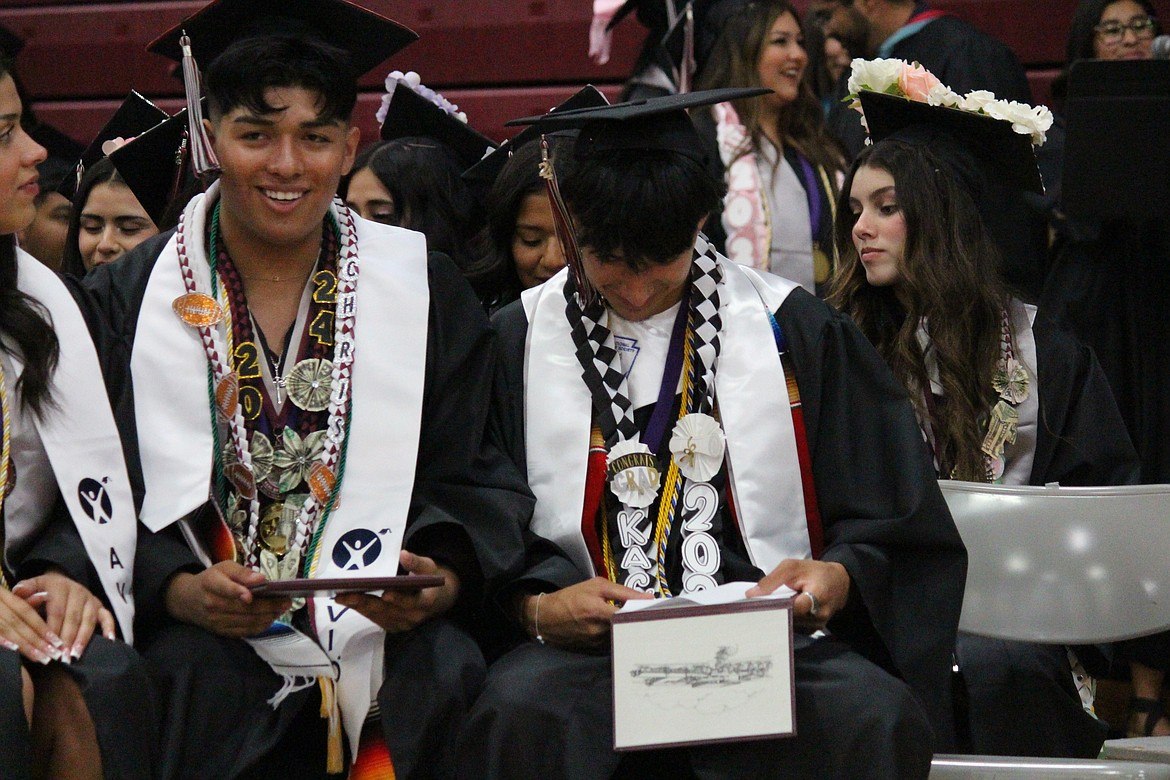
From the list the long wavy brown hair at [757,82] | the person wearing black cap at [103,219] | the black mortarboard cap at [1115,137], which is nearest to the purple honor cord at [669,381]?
the black mortarboard cap at [1115,137]

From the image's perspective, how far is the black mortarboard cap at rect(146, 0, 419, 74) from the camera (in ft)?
9.51

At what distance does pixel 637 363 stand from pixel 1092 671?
1289 mm

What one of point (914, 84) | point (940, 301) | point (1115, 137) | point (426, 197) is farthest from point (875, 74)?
point (426, 197)

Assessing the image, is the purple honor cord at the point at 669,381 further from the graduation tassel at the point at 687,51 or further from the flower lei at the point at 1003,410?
the graduation tassel at the point at 687,51

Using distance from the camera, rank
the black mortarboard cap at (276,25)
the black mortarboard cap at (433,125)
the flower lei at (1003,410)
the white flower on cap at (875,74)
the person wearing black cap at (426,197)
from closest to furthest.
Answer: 1. the black mortarboard cap at (276,25)
2. the flower lei at (1003,410)
3. the white flower on cap at (875,74)
4. the person wearing black cap at (426,197)
5. the black mortarboard cap at (433,125)

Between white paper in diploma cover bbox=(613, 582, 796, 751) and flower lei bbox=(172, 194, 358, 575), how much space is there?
2.32ft

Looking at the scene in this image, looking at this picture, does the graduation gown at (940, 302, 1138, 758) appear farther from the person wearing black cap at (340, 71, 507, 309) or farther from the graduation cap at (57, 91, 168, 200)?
the graduation cap at (57, 91, 168, 200)

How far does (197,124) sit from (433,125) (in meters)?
1.72

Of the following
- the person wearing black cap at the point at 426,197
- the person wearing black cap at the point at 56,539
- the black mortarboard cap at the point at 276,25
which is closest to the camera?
the person wearing black cap at the point at 56,539

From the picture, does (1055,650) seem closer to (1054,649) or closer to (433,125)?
(1054,649)

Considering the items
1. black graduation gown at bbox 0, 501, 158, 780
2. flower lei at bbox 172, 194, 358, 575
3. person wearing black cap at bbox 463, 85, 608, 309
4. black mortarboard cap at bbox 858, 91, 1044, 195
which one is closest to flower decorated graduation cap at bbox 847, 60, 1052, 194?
black mortarboard cap at bbox 858, 91, 1044, 195

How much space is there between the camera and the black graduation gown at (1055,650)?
3100 mm

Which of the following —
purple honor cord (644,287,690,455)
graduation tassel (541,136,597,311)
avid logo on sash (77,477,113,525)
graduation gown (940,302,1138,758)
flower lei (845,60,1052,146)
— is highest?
flower lei (845,60,1052,146)

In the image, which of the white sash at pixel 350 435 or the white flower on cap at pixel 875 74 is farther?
the white flower on cap at pixel 875 74
